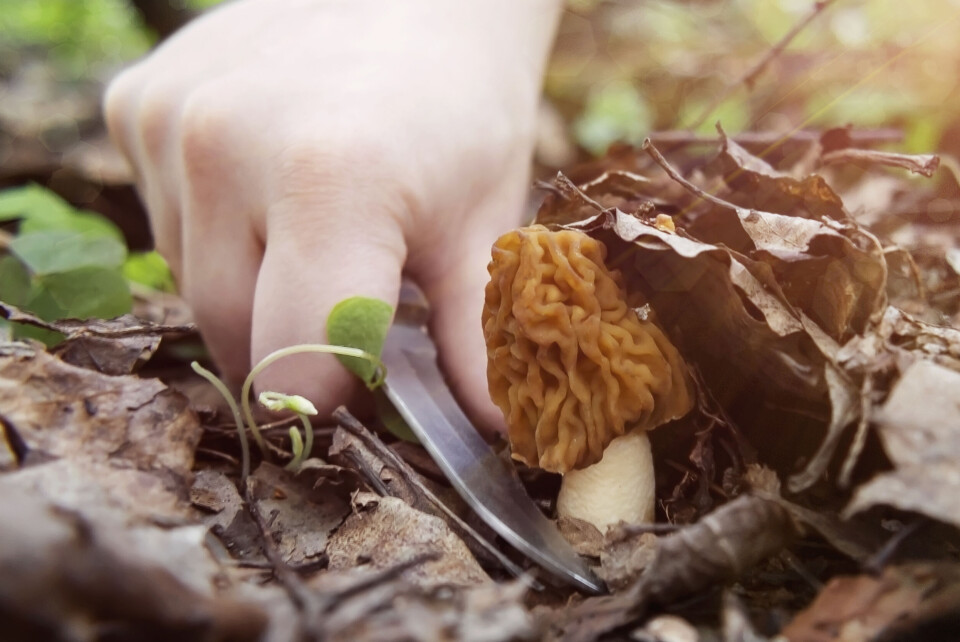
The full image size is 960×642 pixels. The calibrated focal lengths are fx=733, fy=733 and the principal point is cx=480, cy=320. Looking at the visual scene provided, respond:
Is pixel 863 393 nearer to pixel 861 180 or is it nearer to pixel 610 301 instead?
pixel 610 301

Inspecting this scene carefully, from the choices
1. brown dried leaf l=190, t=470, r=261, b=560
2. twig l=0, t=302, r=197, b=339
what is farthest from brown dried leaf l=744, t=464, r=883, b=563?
twig l=0, t=302, r=197, b=339

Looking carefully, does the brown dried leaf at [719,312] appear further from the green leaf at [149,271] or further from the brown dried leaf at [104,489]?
the green leaf at [149,271]

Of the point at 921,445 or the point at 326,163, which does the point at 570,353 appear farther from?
the point at 326,163

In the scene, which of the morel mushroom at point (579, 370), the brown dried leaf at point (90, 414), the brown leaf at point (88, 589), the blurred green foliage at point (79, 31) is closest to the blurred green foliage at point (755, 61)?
the morel mushroom at point (579, 370)

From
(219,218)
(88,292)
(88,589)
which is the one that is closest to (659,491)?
(88,589)

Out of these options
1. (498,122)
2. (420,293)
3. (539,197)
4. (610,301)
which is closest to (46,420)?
(610,301)
